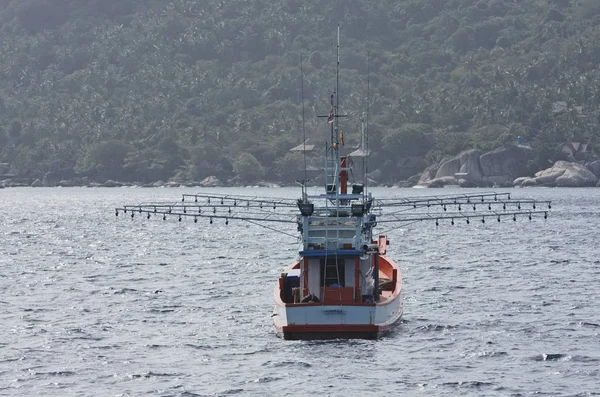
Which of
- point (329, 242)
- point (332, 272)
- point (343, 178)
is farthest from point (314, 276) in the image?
point (343, 178)

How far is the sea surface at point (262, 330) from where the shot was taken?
49594mm

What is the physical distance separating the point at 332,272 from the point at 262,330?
16.6ft

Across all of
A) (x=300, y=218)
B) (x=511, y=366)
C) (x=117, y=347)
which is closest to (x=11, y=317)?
(x=117, y=347)

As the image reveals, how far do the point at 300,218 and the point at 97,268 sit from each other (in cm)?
3664

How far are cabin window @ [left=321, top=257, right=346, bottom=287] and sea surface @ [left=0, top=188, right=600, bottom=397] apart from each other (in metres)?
3.32

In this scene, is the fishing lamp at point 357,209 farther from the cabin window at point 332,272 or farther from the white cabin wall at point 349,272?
the cabin window at point 332,272

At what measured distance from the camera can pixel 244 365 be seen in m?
52.5

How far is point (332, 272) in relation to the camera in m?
57.7

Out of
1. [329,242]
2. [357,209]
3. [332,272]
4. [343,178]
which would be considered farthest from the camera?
[343,178]

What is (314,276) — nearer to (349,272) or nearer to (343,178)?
(349,272)

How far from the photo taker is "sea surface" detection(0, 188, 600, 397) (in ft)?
163

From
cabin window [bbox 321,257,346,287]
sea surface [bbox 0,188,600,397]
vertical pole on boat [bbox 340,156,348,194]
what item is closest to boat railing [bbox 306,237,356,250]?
cabin window [bbox 321,257,346,287]

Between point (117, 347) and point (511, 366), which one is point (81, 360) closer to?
point (117, 347)

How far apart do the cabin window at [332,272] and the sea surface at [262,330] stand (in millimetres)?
3320
